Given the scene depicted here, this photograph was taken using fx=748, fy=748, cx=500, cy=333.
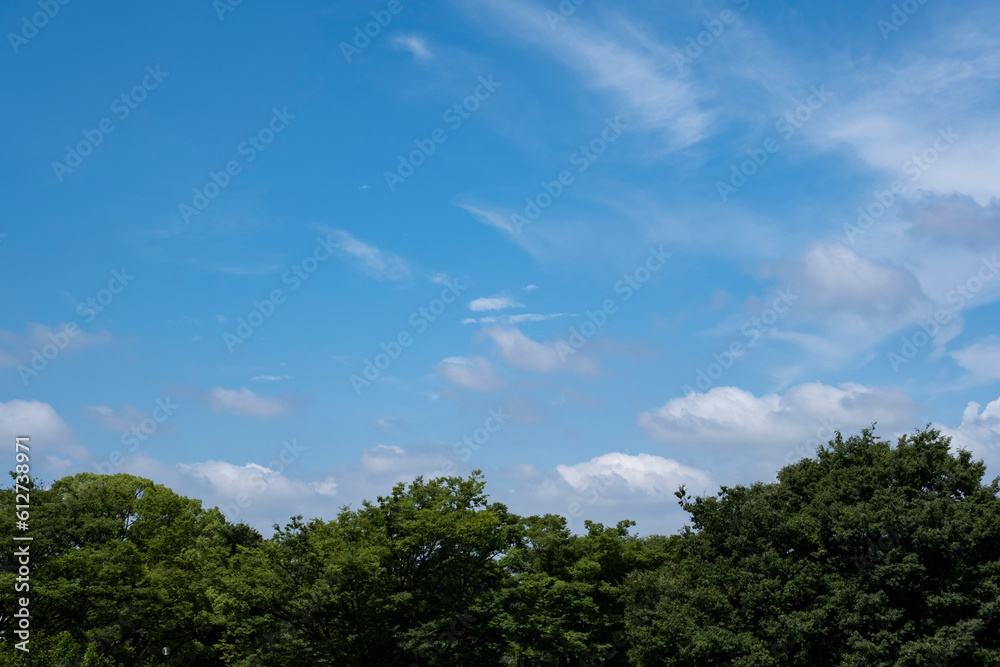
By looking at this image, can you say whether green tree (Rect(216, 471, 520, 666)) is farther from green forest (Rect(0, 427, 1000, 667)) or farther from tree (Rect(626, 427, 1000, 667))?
tree (Rect(626, 427, 1000, 667))

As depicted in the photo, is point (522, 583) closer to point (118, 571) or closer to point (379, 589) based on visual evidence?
point (379, 589)

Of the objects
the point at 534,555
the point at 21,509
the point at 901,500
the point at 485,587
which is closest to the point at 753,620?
the point at 901,500

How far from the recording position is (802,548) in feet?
111

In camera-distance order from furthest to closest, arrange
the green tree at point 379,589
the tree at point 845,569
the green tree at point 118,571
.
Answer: the green tree at point 118,571 < the green tree at point 379,589 < the tree at point 845,569

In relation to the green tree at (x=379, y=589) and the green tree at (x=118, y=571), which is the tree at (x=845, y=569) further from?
the green tree at (x=118, y=571)

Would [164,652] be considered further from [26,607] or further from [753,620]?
[753,620]

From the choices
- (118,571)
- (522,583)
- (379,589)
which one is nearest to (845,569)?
(522,583)

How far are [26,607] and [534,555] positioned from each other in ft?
88.4

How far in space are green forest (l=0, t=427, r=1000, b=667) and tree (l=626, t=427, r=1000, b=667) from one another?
85mm

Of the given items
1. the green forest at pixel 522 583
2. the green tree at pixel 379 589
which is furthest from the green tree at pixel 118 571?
the green tree at pixel 379 589

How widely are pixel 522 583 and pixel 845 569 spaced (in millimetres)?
15800

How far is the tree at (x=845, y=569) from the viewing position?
29375 millimetres

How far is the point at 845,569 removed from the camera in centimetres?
3209

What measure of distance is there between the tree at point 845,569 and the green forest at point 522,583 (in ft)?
0.28
